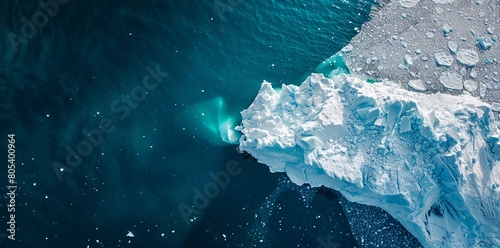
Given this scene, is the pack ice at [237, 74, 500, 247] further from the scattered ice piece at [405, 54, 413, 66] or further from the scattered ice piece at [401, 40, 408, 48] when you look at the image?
the scattered ice piece at [401, 40, 408, 48]

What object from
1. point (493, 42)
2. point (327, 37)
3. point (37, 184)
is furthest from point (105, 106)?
point (493, 42)

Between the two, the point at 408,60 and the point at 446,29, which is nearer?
the point at 408,60

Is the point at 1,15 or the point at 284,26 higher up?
the point at 1,15

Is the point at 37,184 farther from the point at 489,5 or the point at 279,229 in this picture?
the point at 489,5

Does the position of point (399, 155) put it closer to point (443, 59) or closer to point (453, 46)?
point (443, 59)

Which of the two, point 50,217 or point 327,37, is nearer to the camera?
point 50,217

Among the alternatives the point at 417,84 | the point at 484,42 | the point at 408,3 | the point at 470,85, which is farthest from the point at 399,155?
the point at 408,3
